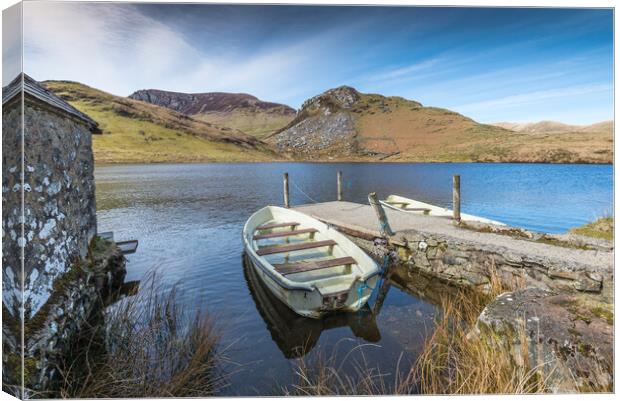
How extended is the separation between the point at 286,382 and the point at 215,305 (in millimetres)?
2851

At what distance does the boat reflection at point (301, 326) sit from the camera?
16.2ft

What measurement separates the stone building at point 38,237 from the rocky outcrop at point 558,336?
4.08 metres

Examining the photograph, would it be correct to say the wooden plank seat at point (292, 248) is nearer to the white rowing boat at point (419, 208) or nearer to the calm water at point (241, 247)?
the calm water at point (241, 247)

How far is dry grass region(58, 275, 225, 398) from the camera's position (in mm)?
2936

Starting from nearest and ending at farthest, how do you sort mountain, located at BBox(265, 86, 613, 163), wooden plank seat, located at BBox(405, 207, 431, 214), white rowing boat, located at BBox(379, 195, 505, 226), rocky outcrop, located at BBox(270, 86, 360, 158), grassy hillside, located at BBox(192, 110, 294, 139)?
white rowing boat, located at BBox(379, 195, 505, 226), wooden plank seat, located at BBox(405, 207, 431, 214), mountain, located at BBox(265, 86, 613, 163), rocky outcrop, located at BBox(270, 86, 360, 158), grassy hillside, located at BBox(192, 110, 294, 139)

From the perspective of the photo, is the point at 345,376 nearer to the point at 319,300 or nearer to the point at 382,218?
the point at 319,300

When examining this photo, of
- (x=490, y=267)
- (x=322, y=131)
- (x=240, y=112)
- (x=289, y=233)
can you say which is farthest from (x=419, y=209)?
(x=240, y=112)

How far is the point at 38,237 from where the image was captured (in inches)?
119

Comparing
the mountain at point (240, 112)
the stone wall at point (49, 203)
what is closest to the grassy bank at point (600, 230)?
the stone wall at point (49, 203)

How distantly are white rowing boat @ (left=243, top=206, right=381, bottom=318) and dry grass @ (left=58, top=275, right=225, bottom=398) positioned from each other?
5.12 ft

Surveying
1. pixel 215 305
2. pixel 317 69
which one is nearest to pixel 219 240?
pixel 215 305

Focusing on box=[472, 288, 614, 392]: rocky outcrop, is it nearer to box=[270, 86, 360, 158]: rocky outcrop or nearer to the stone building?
the stone building

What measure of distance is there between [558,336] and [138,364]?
151 inches

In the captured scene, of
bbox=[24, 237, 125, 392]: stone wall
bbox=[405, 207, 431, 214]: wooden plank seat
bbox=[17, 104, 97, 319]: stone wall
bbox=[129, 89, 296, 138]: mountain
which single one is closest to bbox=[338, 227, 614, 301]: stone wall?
bbox=[405, 207, 431, 214]: wooden plank seat
